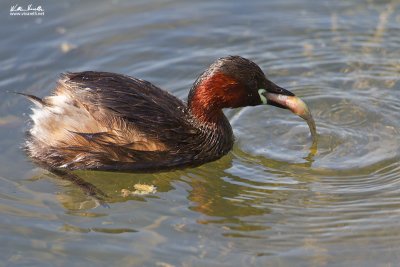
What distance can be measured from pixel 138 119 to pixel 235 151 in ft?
3.29

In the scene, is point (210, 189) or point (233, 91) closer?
point (210, 189)

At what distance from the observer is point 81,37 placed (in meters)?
8.65

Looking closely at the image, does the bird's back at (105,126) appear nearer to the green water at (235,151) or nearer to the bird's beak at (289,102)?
the green water at (235,151)

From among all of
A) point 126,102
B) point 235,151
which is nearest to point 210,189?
point 235,151

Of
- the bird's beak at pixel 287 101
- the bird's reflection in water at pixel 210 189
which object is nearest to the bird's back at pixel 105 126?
the bird's reflection in water at pixel 210 189

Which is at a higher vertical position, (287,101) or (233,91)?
(233,91)

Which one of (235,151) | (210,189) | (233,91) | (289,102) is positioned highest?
(233,91)

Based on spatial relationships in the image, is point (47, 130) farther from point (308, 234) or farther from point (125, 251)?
point (308, 234)

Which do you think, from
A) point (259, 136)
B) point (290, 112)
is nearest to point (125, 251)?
point (259, 136)

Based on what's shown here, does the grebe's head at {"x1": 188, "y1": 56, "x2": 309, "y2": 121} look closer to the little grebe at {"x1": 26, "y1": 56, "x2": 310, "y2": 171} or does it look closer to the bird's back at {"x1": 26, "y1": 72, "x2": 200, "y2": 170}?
the little grebe at {"x1": 26, "y1": 56, "x2": 310, "y2": 171}

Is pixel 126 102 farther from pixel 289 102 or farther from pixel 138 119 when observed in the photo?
pixel 289 102

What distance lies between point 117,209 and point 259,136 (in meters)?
1.56

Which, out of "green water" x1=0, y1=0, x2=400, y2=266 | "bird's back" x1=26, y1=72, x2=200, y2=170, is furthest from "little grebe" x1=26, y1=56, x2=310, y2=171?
"green water" x1=0, y1=0, x2=400, y2=266

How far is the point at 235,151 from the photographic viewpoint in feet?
22.8
